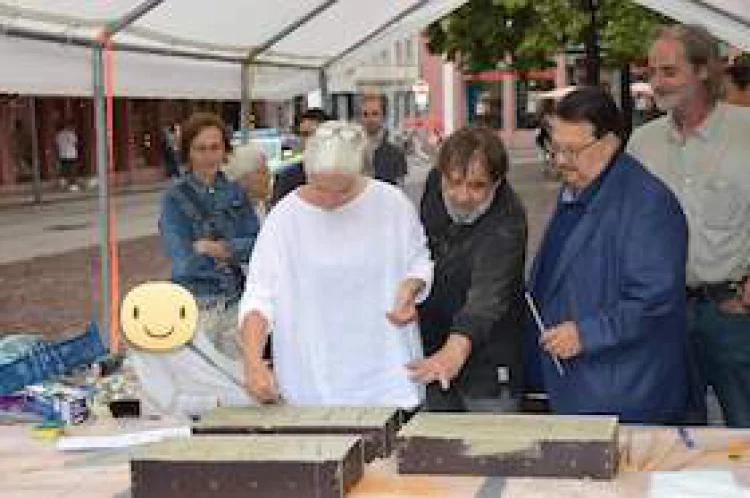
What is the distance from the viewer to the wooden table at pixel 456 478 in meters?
2.54

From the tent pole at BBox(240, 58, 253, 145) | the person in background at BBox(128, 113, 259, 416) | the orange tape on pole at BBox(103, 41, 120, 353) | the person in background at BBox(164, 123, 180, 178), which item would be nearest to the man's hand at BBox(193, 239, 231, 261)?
the person in background at BBox(128, 113, 259, 416)

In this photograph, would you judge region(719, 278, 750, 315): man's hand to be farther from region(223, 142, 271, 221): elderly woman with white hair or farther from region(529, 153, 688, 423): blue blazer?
region(223, 142, 271, 221): elderly woman with white hair

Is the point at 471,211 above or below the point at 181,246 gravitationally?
above

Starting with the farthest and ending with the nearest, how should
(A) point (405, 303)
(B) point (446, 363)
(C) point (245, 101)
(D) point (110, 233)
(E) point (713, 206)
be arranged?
(C) point (245, 101) → (D) point (110, 233) → (E) point (713, 206) → (A) point (405, 303) → (B) point (446, 363)

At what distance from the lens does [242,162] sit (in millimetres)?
5832

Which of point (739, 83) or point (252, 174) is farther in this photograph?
point (252, 174)

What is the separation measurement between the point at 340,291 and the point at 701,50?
129cm

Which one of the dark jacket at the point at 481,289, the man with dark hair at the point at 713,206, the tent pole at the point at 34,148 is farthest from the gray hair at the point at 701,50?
the tent pole at the point at 34,148

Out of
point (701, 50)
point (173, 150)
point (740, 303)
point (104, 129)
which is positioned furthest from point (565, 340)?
point (173, 150)

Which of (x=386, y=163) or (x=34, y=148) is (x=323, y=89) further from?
(x=34, y=148)

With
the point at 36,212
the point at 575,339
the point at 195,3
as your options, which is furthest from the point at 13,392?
the point at 36,212

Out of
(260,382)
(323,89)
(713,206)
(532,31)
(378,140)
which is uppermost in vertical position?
(532,31)

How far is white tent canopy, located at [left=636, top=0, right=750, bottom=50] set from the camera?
6.73 metres

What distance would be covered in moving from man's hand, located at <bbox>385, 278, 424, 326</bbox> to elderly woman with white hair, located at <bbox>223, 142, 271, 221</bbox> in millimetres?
2410
